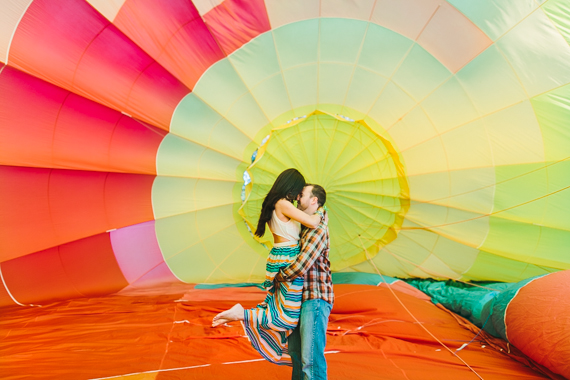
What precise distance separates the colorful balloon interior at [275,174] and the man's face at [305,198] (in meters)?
1.04

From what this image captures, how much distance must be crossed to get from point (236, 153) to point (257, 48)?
3.39ft

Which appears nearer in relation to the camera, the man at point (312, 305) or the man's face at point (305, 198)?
the man at point (312, 305)

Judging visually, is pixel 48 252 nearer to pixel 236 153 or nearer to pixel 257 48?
pixel 236 153

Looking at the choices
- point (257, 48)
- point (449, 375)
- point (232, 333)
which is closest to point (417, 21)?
point (257, 48)

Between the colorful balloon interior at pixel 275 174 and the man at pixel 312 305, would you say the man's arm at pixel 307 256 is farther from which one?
the colorful balloon interior at pixel 275 174

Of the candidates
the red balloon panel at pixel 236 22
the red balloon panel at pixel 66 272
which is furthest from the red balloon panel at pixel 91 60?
the red balloon panel at pixel 66 272

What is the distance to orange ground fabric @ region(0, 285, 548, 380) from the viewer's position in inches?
84.6

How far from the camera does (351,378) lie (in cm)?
207

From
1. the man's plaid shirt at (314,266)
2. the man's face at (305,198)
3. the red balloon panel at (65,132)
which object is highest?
the red balloon panel at (65,132)

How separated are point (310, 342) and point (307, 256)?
0.37m

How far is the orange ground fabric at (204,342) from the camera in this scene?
2148mm

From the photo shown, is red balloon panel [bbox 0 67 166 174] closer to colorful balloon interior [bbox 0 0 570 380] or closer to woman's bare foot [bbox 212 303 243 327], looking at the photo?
colorful balloon interior [bbox 0 0 570 380]

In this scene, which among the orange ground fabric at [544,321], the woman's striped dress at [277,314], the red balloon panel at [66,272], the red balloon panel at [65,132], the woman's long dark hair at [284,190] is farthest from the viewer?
the red balloon panel at [66,272]

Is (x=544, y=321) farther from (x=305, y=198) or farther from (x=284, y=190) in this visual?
(x=284, y=190)
